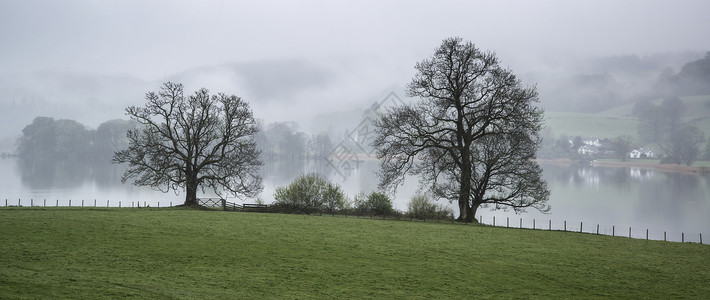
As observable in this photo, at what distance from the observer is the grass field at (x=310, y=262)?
17203 mm

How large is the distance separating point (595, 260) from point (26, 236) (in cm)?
2570

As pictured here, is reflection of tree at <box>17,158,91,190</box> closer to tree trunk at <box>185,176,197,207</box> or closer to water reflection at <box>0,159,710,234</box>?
water reflection at <box>0,159,710,234</box>

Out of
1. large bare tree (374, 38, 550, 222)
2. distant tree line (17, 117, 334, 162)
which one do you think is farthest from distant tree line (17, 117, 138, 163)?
large bare tree (374, 38, 550, 222)

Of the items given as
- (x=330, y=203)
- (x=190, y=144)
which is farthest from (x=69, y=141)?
(x=330, y=203)

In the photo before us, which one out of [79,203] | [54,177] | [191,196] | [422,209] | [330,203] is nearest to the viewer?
[191,196]

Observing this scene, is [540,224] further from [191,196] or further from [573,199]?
[191,196]

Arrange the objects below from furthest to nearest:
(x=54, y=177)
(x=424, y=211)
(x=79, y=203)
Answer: (x=54, y=177) → (x=79, y=203) → (x=424, y=211)

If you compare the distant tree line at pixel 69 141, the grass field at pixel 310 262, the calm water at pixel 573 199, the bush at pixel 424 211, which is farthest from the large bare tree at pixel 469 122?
the distant tree line at pixel 69 141

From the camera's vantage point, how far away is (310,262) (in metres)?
22.2

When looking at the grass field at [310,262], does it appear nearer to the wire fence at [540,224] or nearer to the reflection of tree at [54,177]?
the wire fence at [540,224]

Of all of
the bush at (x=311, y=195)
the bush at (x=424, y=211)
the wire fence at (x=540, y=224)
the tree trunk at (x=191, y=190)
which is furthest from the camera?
the bush at (x=311, y=195)

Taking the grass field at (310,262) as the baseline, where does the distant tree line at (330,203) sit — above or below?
above

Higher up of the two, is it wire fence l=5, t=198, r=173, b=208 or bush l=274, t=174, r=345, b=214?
bush l=274, t=174, r=345, b=214

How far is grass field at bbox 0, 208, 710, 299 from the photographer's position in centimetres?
1720
